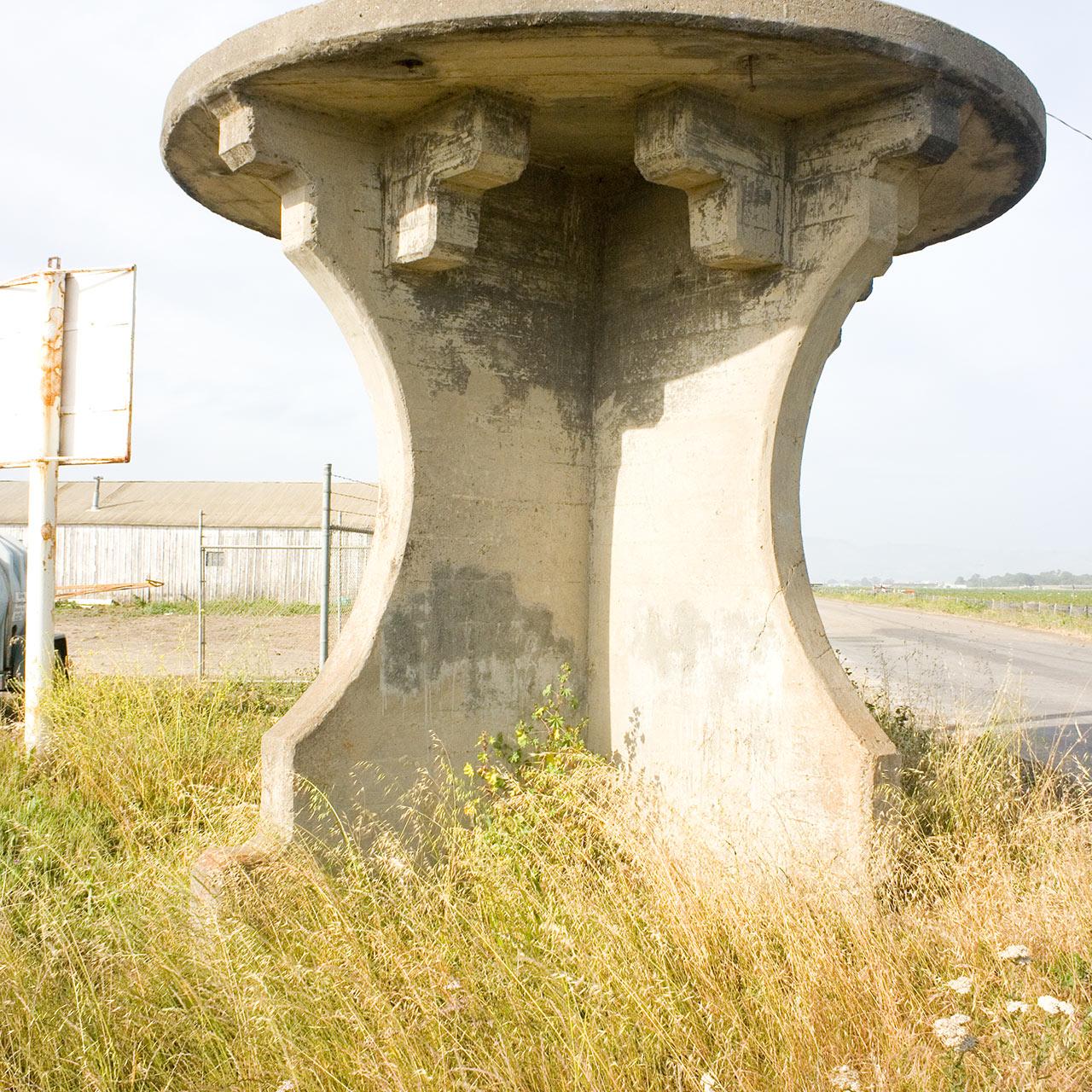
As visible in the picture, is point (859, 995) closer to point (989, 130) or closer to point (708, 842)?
point (708, 842)

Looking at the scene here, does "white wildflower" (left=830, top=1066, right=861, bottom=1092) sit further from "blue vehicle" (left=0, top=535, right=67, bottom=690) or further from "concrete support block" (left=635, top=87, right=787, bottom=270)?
"blue vehicle" (left=0, top=535, right=67, bottom=690)

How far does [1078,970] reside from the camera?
3.23m

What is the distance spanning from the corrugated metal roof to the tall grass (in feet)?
82.8

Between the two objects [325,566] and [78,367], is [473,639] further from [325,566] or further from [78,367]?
[325,566]

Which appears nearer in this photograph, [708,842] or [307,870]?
[307,870]

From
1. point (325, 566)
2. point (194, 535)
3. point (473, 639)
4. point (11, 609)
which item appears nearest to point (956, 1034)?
point (473, 639)

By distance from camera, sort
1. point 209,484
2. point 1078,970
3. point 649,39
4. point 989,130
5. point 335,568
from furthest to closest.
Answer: point 209,484 < point 335,568 < point 989,130 < point 649,39 < point 1078,970

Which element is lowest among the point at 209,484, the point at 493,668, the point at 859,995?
the point at 859,995

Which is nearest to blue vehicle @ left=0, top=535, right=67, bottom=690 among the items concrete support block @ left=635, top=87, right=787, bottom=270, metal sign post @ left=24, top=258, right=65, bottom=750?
metal sign post @ left=24, top=258, right=65, bottom=750

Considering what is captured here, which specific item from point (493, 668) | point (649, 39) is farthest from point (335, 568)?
point (649, 39)

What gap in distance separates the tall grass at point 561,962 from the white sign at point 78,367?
9.44ft

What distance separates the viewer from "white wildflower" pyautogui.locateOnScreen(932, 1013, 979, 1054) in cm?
247

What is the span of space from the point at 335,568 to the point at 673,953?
22551mm

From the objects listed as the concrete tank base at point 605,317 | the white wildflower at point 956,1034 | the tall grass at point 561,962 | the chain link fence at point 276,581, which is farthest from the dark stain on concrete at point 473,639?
A: the chain link fence at point 276,581
